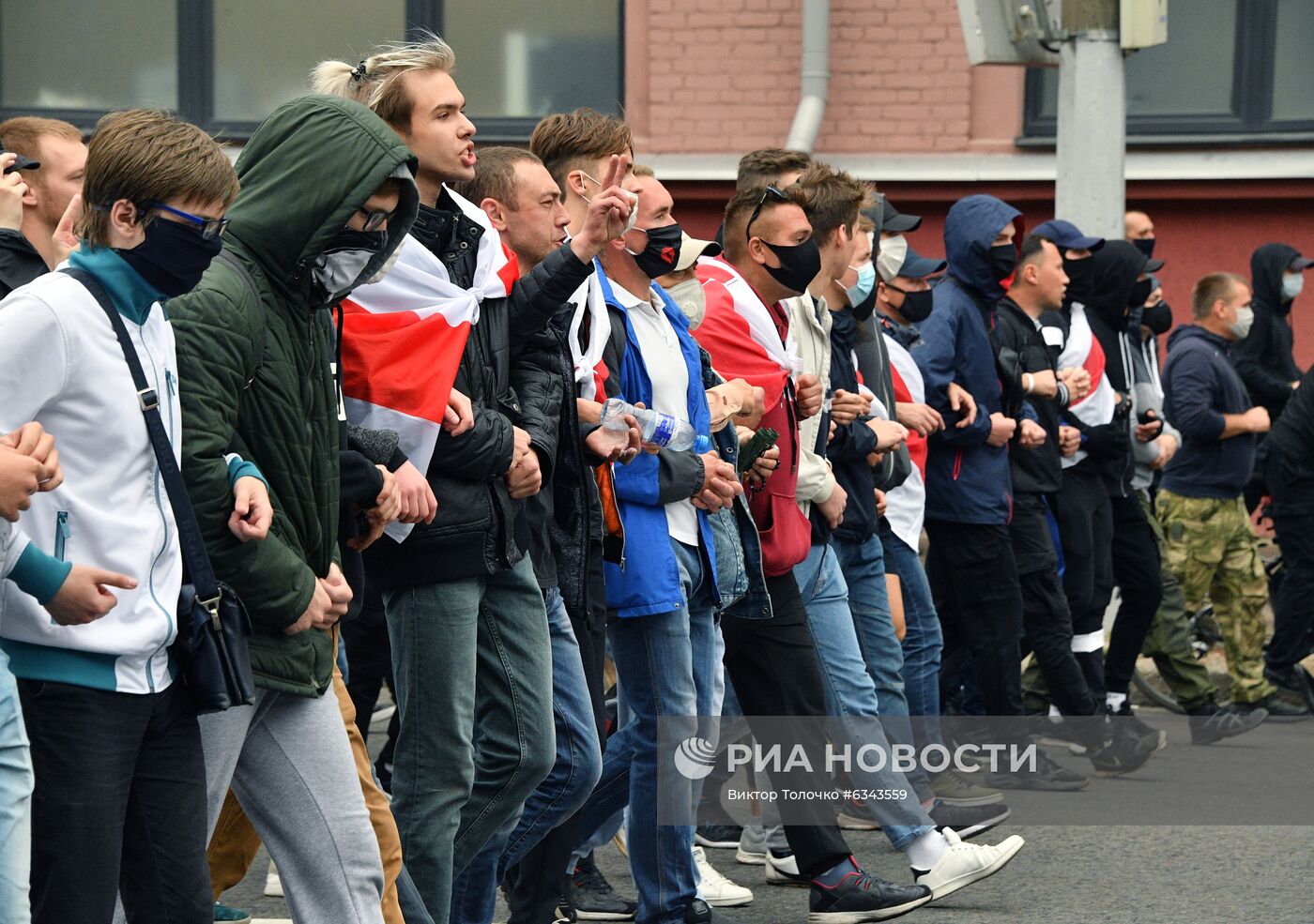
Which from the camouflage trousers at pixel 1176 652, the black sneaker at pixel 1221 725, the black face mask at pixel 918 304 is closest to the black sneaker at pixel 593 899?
the black face mask at pixel 918 304

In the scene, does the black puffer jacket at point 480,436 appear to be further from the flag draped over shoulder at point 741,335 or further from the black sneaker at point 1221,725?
the black sneaker at point 1221,725

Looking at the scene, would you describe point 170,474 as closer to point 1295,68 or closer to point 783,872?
point 783,872

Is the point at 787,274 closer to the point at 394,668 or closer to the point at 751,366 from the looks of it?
the point at 751,366

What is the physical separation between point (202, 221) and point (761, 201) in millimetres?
3088

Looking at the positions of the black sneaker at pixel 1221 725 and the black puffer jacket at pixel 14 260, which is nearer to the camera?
the black puffer jacket at pixel 14 260

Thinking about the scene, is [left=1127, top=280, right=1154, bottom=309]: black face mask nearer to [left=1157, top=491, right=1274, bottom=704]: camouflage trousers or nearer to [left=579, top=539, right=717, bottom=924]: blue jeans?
[left=1157, top=491, right=1274, bottom=704]: camouflage trousers

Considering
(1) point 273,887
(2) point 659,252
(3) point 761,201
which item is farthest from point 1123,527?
(1) point 273,887

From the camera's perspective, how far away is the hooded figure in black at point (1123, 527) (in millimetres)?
8969

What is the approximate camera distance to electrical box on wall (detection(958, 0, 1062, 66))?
31.1 ft

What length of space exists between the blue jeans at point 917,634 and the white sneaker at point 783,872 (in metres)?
1.04

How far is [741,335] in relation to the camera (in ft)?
19.7

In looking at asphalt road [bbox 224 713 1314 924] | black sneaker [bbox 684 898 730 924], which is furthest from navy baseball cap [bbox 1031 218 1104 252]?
black sneaker [bbox 684 898 730 924]

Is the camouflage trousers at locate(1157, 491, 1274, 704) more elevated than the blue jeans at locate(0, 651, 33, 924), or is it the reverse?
the blue jeans at locate(0, 651, 33, 924)

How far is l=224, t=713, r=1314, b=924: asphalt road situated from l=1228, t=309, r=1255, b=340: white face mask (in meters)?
3.27
